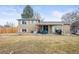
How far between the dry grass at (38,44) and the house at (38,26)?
0.09 meters

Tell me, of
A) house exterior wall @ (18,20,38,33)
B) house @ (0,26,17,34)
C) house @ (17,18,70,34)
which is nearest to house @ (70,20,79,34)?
house @ (17,18,70,34)

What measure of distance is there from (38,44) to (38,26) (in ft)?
0.86

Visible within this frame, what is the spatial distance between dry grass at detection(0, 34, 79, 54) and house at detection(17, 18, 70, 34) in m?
0.09

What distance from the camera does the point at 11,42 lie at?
577 centimetres

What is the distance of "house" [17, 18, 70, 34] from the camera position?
5756mm

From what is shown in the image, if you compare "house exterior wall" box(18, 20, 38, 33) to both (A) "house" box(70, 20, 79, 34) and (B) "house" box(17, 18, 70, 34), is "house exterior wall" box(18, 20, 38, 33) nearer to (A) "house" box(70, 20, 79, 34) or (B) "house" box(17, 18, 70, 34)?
(B) "house" box(17, 18, 70, 34)

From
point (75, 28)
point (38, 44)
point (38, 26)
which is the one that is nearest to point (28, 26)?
point (38, 26)

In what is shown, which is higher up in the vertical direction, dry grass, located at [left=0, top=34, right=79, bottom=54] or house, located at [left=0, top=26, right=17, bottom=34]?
house, located at [left=0, top=26, right=17, bottom=34]

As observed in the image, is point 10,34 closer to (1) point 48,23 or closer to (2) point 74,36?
(1) point 48,23

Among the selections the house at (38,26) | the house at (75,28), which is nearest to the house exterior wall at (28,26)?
the house at (38,26)

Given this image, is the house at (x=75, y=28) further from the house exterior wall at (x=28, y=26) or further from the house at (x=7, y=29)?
the house at (x=7, y=29)

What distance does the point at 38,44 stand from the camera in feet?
18.9

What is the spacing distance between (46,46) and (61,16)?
49 cm
